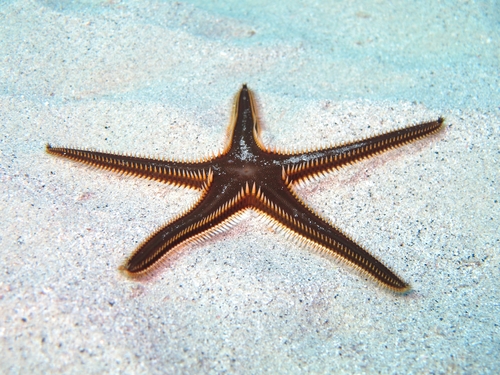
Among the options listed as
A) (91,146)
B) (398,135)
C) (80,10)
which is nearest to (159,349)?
(91,146)

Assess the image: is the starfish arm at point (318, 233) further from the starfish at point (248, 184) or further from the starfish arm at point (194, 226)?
the starfish arm at point (194, 226)

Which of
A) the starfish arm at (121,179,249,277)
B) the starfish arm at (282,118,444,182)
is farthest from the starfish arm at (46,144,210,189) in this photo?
the starfish arm at (282,118,444,182)

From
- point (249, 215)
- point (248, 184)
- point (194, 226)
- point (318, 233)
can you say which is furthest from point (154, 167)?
point (318, 233)

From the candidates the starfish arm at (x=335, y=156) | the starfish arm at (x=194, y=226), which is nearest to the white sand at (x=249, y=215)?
the starfish arm at (x=194, y=226)

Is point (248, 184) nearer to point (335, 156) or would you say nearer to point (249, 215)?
point (249, 215)

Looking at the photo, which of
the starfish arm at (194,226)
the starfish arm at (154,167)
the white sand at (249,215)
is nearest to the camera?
the white sand at (249,215)

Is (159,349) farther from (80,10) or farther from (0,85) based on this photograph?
(80,10)
